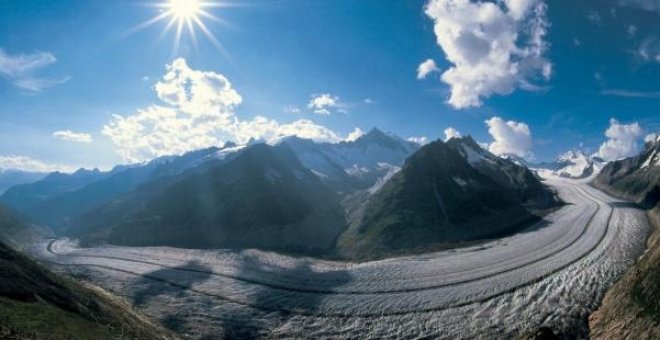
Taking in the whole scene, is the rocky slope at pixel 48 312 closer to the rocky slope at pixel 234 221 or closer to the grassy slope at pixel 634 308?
the grassy slope at pixel 634 308

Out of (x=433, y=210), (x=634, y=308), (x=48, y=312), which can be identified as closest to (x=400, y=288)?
(x=634, y=308)

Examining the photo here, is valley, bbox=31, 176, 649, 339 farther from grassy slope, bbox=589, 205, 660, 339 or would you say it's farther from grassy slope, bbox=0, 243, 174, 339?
grassy slope, bbox=0, 243, 174, 339

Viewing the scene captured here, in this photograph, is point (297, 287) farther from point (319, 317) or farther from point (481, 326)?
point (481, 326)

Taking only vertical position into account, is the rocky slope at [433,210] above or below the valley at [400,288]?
above

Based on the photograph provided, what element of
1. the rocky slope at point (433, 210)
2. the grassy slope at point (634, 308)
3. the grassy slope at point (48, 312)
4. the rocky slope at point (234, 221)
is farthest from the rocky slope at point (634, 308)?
the rocky slope at point (234, 221)

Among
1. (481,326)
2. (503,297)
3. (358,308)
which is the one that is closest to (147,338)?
(358,308)

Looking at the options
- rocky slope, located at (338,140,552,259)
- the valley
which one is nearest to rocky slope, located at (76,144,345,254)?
rocky slope, located at (338,140,552,259)
